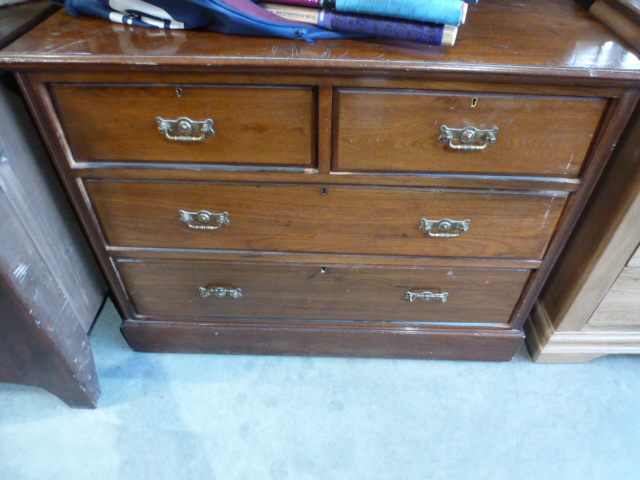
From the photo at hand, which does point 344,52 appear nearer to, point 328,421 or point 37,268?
point 37,268

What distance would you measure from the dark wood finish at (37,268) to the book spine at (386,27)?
632 millimetres

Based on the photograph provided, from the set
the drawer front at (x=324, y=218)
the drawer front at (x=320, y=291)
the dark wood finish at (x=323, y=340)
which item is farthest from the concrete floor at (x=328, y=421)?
the drawer front at (x=324, y=218)

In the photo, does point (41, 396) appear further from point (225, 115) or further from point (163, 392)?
point (225, 115)

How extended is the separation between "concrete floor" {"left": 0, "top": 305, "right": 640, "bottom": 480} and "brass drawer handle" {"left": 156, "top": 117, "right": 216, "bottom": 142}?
722 mm

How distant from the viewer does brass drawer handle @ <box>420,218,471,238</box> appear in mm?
1058

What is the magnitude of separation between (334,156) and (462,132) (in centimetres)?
25

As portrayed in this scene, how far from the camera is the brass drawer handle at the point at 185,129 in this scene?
909 mm

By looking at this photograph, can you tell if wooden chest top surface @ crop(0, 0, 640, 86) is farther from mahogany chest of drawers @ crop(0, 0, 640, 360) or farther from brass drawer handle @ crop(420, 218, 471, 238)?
brass drawer handle @ crop(420, 218, 471, 238)

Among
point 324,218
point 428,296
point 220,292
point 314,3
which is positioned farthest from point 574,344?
point 314,3

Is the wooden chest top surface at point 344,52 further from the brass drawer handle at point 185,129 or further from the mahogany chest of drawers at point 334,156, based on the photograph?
the brass drawer handle at point 185,129

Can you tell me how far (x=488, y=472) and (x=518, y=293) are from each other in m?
0.45

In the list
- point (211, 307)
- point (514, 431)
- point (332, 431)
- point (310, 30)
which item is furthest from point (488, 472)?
point (310, 30)

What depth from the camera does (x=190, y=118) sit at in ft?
3.01

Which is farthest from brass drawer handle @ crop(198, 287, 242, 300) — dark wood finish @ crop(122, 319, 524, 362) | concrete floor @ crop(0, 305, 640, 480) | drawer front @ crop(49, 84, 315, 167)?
drawer front @ crop(49, 84, 315, 167)
